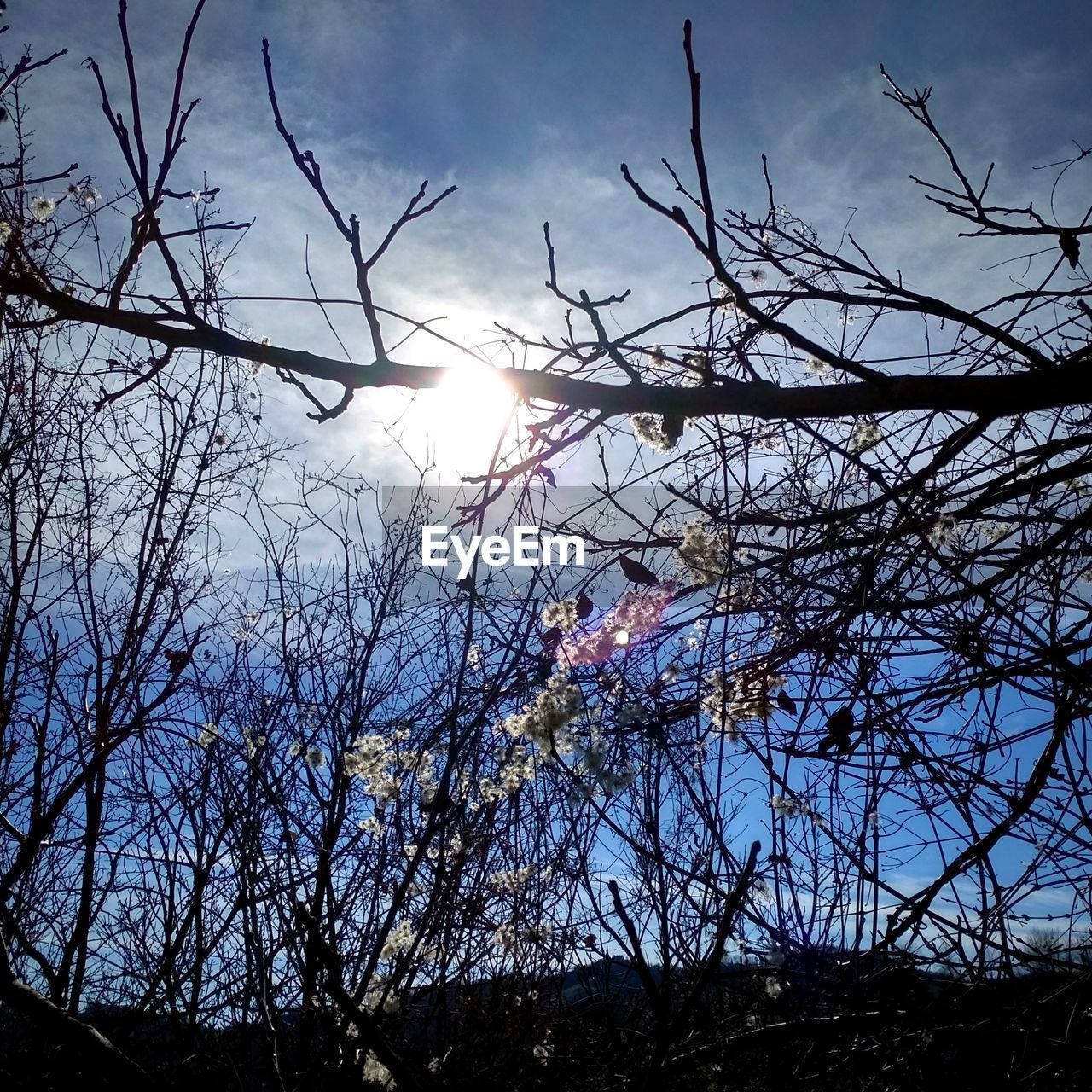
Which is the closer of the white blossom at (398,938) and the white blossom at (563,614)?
the white blossom at (563,614)

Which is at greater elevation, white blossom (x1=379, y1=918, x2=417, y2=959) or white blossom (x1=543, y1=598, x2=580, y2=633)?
white blossom (x1=543, y1=598, x2=580, y2=633)

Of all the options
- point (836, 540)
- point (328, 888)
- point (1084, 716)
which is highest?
point (836, 540)

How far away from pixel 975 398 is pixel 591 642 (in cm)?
138

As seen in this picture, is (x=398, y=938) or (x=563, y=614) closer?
(x=563, y=614)

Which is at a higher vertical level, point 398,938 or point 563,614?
point 563,614

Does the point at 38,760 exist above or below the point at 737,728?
above

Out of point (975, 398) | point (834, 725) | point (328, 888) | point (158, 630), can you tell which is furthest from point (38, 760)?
point (975, 398)

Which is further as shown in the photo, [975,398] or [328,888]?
[328,888]

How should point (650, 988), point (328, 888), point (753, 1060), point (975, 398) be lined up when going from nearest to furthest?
point (650, 988) < point (975, 398) < point (328, 888) < point (753, 1060)

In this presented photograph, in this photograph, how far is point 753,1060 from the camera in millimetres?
3984

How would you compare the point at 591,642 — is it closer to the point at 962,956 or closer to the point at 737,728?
the point at 737,728

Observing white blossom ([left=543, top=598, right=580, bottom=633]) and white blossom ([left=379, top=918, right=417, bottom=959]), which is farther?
white blossom ([left=379, top=918, right=417, bottom=959])

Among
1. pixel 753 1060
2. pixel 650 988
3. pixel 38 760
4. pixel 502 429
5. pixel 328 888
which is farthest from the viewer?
pixel 753 1060

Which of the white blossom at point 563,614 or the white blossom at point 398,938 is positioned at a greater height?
the white blossom at point 563,614
